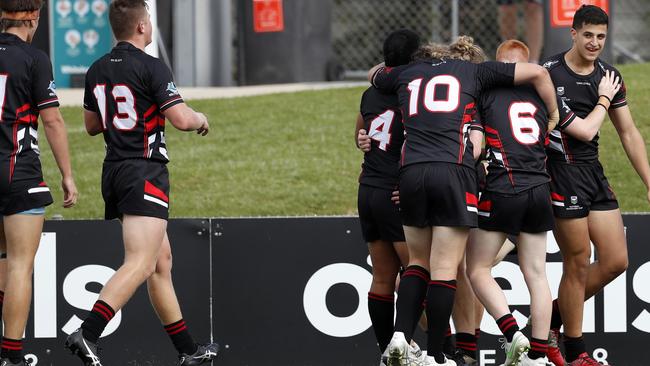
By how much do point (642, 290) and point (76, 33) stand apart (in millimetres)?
9595

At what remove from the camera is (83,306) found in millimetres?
7371

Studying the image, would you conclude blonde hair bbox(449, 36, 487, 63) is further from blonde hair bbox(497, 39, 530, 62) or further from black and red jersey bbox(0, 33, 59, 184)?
black and red jersey bbox(0, 33, 59, 184)

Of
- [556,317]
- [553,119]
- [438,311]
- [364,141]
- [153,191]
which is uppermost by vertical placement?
[553,119]

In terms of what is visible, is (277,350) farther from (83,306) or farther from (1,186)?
(1,186)

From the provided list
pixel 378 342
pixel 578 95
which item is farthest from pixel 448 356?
→ pixel 578 95

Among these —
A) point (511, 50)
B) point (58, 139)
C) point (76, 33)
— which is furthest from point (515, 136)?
point (76, 33)

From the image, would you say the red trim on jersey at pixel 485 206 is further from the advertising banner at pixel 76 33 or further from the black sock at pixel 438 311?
the advertising banner at pixel 76 33

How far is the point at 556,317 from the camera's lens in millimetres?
7078

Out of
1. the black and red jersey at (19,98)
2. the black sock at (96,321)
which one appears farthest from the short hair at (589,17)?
the black sock at (96,321)

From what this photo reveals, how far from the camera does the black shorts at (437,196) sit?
20.4ft

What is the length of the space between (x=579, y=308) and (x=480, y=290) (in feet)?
2.20

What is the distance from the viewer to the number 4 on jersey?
6633 millimetres

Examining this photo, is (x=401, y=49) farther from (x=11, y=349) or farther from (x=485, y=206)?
(x=11, y=349)

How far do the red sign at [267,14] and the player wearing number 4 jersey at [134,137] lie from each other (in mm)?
6028
